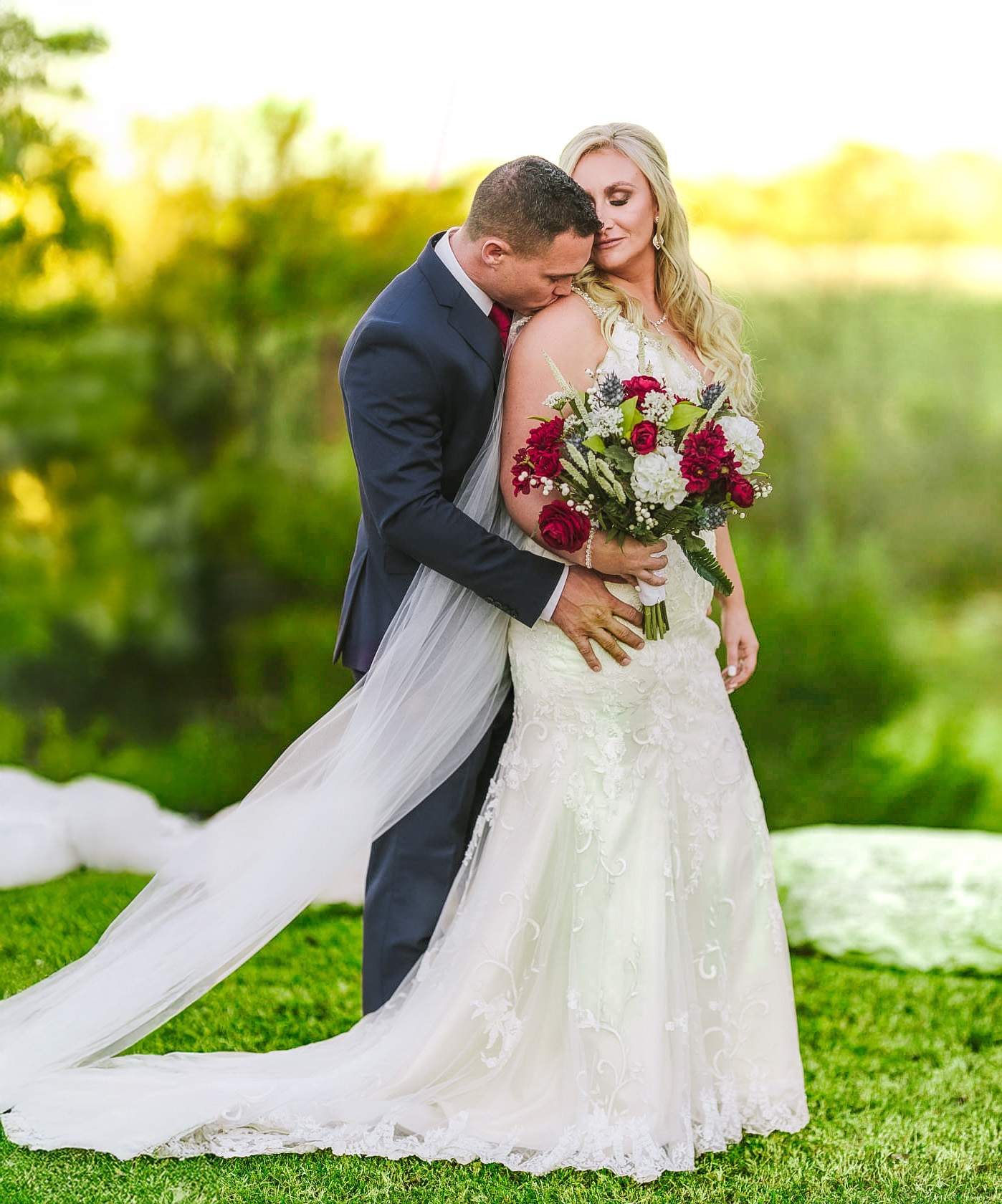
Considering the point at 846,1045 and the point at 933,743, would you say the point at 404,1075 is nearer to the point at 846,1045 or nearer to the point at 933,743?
the point at 846,1045

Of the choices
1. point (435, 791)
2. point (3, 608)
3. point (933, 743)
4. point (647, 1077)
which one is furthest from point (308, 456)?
point (647, 1077)

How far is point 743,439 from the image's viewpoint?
2.36 meters

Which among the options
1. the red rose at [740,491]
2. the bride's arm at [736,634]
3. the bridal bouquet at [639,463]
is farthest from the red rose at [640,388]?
the bride's arm at [736,634]

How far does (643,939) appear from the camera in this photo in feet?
8.37

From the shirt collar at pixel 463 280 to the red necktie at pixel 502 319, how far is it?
0.02 metres

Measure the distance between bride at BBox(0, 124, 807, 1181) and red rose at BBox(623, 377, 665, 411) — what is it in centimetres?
16

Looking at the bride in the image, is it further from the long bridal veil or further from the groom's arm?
the groom's arm

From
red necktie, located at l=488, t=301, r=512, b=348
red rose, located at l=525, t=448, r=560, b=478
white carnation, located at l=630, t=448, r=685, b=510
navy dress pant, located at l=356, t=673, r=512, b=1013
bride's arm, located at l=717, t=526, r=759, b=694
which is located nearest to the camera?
white carnation, located at l=630, t=448, r=685, b=510

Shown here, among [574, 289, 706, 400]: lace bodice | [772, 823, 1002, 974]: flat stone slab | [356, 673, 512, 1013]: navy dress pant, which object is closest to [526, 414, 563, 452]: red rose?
[574, 289, 706, 400]: lace bodice

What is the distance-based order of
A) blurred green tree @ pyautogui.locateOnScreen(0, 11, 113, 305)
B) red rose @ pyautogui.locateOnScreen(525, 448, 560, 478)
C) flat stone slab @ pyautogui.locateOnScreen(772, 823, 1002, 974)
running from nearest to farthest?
red rose @ pyautogui.locateOnScreen(525, 448, 560, 478) → flat stone slab @ pyautogui.locateOnScreen(772, 823, 1002, 974) → blurred green tree @ pyautogui.locateOnScreen(0, 11, 113, 305)

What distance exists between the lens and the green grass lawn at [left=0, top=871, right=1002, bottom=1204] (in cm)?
246

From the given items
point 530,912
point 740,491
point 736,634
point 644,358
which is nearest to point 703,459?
point 740,491

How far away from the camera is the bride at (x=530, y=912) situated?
2.53m

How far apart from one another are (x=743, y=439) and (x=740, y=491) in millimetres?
129
